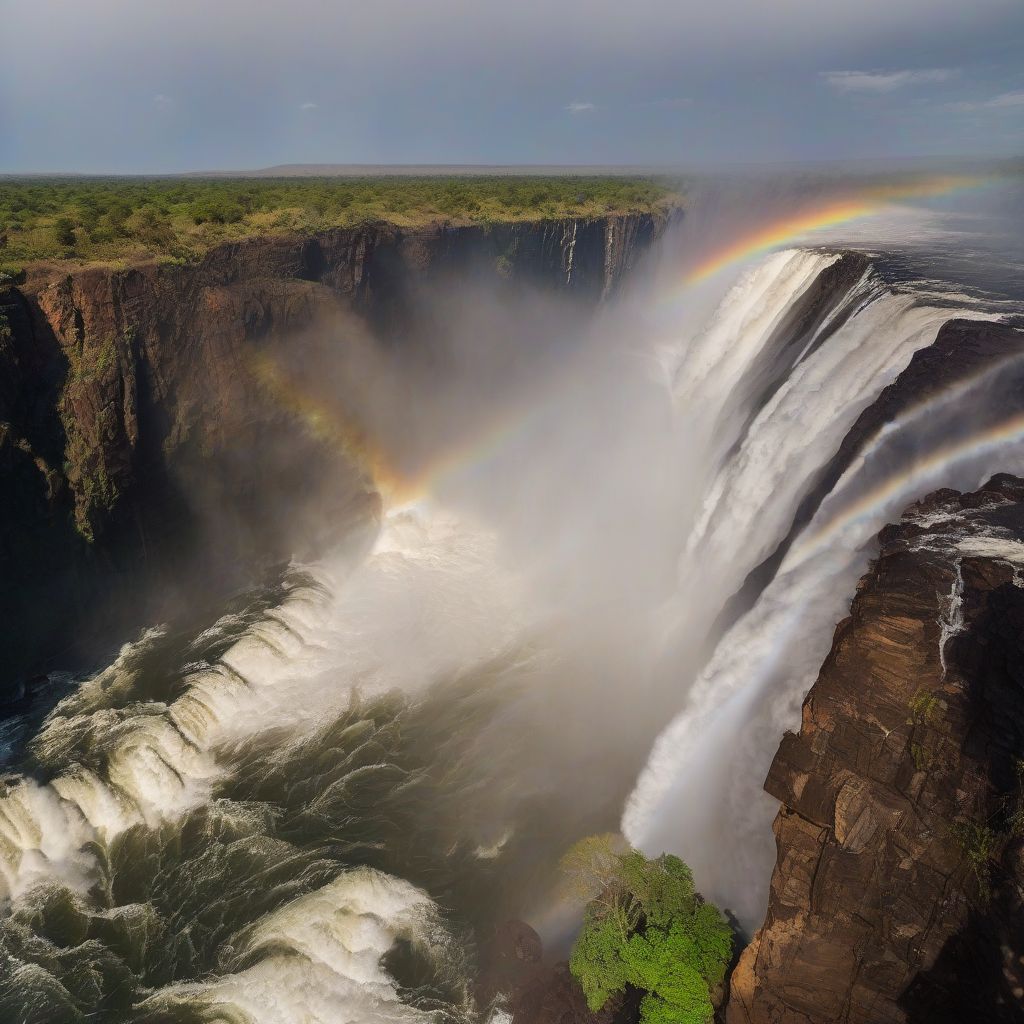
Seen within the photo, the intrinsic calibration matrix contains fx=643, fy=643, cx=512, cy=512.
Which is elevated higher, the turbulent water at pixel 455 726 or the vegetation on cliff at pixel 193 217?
the vegetation on cliff at pixel 193 217

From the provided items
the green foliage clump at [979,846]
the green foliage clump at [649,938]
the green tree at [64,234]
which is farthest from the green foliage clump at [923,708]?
the green tree at [64,234]

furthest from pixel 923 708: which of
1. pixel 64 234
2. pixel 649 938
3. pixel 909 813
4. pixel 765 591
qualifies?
pixel 64 234

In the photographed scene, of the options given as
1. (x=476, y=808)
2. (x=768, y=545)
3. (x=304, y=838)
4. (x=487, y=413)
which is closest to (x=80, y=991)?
(x=304, y=838)

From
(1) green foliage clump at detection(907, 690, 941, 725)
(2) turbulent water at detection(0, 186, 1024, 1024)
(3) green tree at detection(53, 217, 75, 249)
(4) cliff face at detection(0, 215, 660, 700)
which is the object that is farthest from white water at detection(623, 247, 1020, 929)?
(3) green tree at detection(53, 217, 75, 249)

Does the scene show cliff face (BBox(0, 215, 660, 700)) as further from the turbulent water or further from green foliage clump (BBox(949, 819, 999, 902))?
green foliage clump (BBox(949, 819, 999, 902))

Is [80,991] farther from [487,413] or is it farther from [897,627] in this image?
[487,413]

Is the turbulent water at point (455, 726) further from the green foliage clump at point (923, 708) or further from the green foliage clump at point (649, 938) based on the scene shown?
the green foliage clump at point (923, 708)
